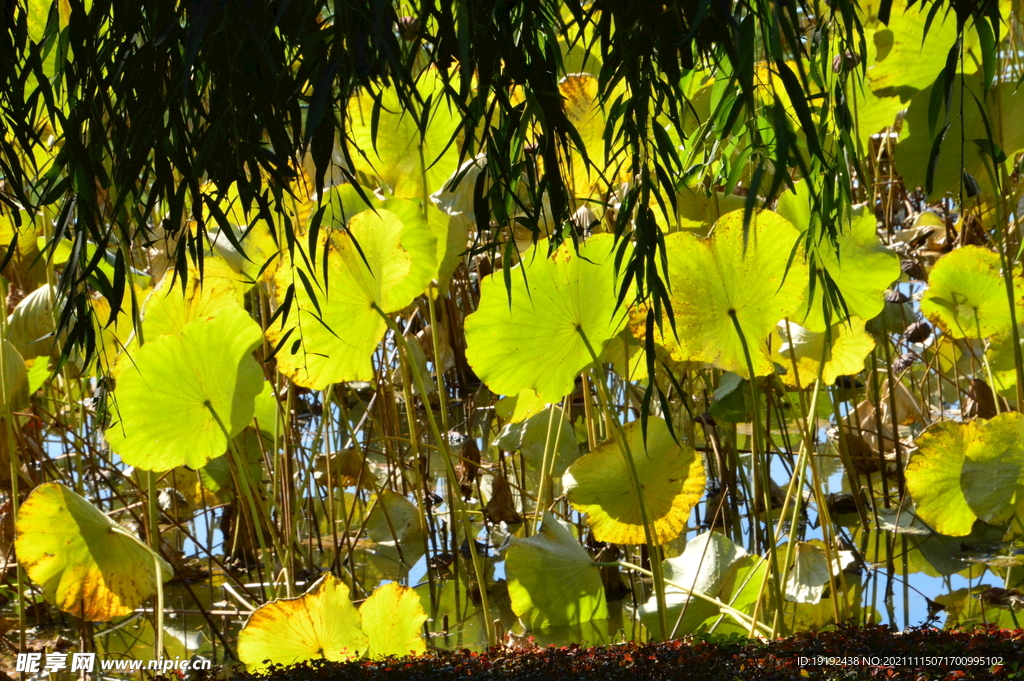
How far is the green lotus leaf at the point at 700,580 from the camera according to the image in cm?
185

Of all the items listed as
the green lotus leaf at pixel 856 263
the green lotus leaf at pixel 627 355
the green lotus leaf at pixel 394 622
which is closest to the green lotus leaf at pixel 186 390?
the green lotus leaf at pixel 394 622

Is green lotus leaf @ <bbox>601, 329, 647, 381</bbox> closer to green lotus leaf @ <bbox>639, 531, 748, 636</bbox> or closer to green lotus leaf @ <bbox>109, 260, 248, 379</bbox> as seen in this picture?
green lotus leaf @ <bbox>639, 531, 748, 636</bbox>

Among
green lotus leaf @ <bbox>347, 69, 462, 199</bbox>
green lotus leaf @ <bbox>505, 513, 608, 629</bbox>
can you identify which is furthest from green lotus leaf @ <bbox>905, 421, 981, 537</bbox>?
green lotus leaf @ <bbox>347, 69, 462, 199</bbox>

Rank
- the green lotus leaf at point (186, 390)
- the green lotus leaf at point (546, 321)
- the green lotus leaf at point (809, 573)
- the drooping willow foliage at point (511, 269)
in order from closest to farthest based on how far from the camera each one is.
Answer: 1. the drooping willow foliage at point (511, 269)
2. the green lotus leaf at point (546, 321)
3. the green lotus leaf at point (186, 390)
4. the green lotus leaf at point (809, 573)

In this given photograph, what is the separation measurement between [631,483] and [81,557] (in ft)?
3.30

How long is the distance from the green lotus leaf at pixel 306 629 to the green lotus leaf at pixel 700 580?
0.54 metres

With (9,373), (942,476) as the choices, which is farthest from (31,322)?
(942,476)

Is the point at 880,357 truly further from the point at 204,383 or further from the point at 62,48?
the point at 62,48

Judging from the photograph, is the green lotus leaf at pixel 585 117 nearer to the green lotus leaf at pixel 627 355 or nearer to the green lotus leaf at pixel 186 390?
the green lotus leaf at pixel 627 355

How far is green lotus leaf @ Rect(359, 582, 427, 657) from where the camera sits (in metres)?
1.68

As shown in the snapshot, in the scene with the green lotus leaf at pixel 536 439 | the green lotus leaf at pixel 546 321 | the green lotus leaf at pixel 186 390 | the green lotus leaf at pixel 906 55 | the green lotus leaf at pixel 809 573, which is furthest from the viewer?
the green lotus leaf at pixel 536 439

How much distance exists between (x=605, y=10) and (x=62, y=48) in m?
0.61

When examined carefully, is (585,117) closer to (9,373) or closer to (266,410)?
(266,410)

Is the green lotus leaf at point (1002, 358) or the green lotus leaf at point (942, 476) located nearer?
the green lotus leaf at point (942, 476)
